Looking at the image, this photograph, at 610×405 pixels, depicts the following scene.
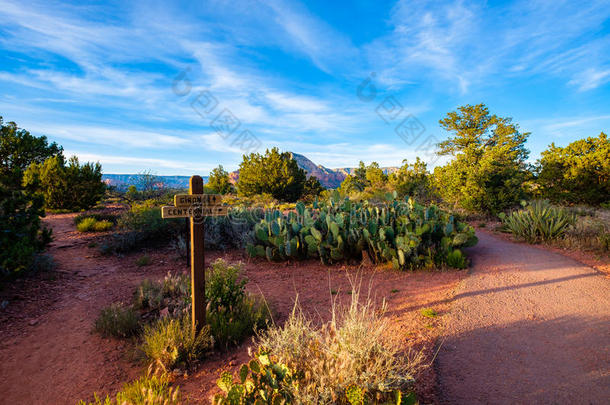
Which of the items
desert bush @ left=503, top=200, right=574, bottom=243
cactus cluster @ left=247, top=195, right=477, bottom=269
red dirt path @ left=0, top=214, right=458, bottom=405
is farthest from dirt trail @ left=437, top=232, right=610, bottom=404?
desert bush @ left=503, top=200, right=574, bottom=243

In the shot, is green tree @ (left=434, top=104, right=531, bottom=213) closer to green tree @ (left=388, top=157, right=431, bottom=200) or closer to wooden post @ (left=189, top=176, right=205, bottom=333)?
green tree @ (left=388, top=157, right=431, bottom=200)

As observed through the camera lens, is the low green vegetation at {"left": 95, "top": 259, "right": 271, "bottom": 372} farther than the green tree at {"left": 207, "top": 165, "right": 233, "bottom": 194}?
No

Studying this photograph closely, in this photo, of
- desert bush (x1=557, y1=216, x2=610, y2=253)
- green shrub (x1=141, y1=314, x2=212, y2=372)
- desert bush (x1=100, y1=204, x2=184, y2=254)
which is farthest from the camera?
desert bush (x1=100, y1=204, x2=184, y2=254)

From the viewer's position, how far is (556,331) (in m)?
3.43

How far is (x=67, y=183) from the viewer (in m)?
13.8

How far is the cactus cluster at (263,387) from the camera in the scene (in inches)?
77.7

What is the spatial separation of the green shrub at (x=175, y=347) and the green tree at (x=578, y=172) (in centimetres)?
1562

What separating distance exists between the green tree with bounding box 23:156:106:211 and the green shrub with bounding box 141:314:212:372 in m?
14.0

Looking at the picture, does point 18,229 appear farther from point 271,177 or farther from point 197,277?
point 271,177

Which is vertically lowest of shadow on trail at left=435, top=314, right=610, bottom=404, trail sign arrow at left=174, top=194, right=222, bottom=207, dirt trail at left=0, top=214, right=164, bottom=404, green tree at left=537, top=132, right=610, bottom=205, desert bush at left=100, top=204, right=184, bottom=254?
dirt trail at left=0, top=214, right=164, bottom=404

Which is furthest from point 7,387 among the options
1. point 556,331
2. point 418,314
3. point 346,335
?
point 556,331

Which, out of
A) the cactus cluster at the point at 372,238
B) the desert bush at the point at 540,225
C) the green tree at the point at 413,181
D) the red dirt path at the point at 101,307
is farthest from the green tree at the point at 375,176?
the red dirt path at the point at 101,307

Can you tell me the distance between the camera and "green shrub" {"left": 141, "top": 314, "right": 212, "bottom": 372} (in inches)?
116

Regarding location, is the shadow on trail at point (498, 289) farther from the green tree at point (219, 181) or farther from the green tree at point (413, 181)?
the green tree at point (219, 181)
